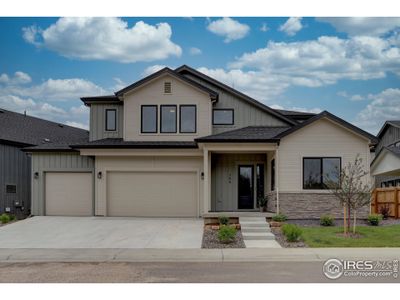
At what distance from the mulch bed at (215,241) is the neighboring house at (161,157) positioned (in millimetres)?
4135

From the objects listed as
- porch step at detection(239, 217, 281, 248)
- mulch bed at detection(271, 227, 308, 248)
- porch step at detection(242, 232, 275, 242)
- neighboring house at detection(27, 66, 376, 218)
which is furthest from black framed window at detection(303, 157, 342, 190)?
porch step at detection(242, 232, 275, 242)

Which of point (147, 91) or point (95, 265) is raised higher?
point (147, 91)

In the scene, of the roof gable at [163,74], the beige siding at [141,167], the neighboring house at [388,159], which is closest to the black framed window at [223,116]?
the roof gable at [163,74]

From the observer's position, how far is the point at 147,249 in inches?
549

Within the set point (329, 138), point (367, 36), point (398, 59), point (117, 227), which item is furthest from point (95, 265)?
point (398, 59)

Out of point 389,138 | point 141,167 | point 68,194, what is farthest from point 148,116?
point 389,138

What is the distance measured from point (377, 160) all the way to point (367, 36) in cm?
1401

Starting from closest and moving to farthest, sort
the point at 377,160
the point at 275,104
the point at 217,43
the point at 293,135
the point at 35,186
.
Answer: the point at 217,43 < the point at 293,135 < the point at 35,186 < the point at 275,104 < the point at 377,160

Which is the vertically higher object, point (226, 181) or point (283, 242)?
point (226, 181)

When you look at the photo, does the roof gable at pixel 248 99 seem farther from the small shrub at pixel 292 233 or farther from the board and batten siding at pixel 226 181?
the small shrub at pixel 292 233

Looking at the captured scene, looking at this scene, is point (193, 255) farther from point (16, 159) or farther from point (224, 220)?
point (16, 159)

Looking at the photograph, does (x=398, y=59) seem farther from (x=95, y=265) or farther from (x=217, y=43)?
(x=95, y=265)

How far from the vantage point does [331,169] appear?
19156 mm

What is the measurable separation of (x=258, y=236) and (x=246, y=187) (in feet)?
21.6
